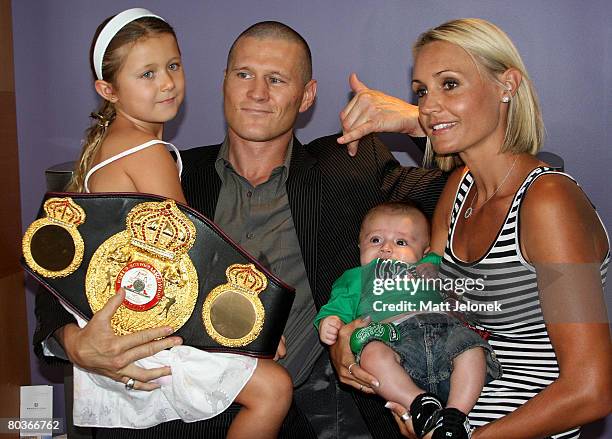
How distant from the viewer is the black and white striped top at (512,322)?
1809 mm

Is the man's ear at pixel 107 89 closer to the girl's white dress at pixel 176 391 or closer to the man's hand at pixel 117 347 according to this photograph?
the girl's white dress at pixel 176 391

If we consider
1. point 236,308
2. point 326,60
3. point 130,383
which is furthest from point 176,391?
point 326,60

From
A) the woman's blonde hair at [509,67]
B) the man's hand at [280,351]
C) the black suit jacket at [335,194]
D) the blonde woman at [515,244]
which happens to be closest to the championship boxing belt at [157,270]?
the man's hand at [280,351]

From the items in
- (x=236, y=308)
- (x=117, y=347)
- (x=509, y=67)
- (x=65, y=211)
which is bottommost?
(x=117, y=347)

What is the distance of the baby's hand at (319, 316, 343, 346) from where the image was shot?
2.12 metres

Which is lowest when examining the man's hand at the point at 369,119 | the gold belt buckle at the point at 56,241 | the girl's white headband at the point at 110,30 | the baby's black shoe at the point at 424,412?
the baby's black shoe at the point at 424,412

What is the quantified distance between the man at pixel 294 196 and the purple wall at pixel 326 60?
697 mm

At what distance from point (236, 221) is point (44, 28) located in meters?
1.38

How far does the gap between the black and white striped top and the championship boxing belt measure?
49 centimetres

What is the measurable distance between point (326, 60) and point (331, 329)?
141cm

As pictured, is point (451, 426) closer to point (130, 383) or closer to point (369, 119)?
point (130, 383)

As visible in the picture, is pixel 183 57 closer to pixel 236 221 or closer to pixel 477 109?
pixel 236 221

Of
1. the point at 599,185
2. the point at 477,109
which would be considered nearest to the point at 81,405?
the point at 477,109

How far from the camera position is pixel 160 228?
6.38 feet
